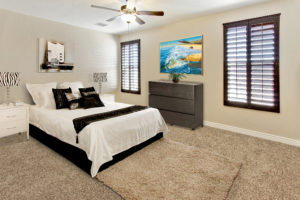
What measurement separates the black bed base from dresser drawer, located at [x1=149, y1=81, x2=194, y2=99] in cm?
113

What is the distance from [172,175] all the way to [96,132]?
3.69 ft

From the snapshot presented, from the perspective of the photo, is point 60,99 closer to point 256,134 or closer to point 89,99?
point 89,99

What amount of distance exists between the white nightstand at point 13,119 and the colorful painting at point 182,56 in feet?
11.0

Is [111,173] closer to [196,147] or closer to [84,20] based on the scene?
[196,147]

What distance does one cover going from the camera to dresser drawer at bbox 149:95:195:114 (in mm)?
4086

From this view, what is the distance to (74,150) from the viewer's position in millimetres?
2600

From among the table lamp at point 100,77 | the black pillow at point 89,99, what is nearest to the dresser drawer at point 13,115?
the black pillow at point 89,99

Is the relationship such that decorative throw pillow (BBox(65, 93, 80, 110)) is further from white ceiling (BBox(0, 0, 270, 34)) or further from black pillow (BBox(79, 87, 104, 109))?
white ceiling (BBox(0, 0, 270, 34))

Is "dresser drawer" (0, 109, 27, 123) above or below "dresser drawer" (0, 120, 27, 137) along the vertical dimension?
above

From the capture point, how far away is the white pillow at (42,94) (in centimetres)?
366

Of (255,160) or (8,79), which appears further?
(8,79)

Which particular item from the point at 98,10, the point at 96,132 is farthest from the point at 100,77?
the point at 96,132

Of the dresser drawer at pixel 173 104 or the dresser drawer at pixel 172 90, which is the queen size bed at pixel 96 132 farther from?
the dresser drawer at pixel 172 90

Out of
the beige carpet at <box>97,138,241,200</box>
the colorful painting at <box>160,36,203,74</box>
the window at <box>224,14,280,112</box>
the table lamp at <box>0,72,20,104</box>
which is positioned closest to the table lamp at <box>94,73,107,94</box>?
the colorful painting at <box>160,36,203,74</box>
